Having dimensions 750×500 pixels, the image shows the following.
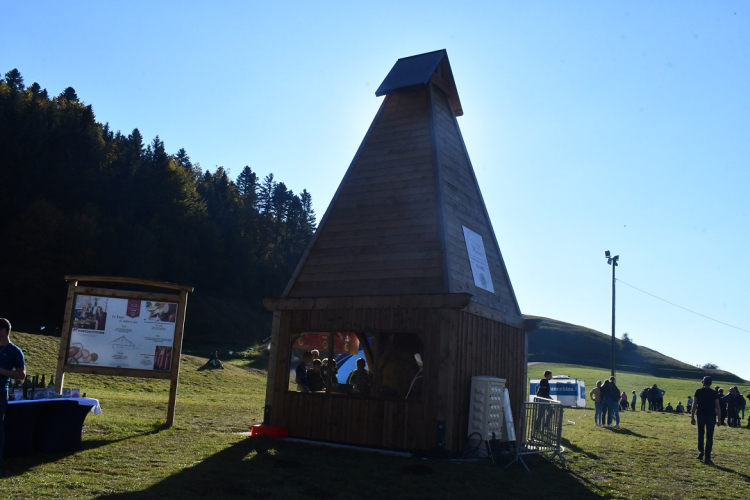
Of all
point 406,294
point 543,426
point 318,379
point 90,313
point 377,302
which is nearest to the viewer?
point 543,426

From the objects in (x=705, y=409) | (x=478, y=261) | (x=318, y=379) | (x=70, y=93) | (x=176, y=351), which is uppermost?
(x=70, y=93)

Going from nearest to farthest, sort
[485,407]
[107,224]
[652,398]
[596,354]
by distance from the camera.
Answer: [485,407], [652,398], [107,224], [596,354]

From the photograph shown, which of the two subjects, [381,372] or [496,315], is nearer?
[496,315]

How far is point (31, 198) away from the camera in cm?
5356

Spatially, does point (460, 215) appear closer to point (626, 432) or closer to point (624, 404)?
point (626, 432)

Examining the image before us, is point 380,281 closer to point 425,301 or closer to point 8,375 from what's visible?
point 425,301

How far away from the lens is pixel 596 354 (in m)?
93.8

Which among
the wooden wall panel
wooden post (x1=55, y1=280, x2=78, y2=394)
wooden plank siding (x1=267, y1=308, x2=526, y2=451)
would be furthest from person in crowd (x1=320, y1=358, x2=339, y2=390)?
wooden post (x1=55, y1=280, x2=78, y2=394)

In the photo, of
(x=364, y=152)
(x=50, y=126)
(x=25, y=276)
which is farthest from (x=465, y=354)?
(x=50, y=126)

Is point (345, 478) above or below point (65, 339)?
below

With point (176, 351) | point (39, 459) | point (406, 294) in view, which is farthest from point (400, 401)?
point (39, 459)

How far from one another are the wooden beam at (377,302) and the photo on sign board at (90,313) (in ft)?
10.6

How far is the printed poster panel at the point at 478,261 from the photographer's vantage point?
13.3 meters

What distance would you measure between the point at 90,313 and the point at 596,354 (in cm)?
9185
